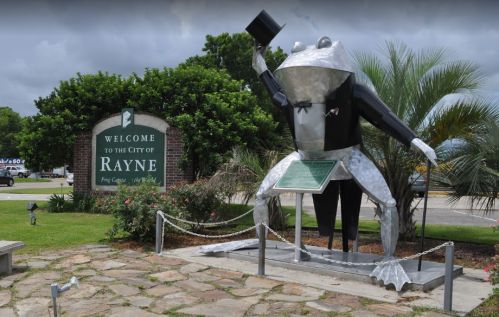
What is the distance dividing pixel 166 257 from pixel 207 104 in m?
6.66

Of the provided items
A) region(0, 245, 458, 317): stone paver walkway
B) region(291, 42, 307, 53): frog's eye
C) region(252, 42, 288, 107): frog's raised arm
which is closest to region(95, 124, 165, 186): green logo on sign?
region(0, 245, 458, 317): stone paver walkway

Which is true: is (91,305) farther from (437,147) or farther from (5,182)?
(5,182)

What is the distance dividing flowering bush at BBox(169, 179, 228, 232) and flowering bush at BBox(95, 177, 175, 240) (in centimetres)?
119

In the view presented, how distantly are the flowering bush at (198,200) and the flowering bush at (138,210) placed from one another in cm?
119

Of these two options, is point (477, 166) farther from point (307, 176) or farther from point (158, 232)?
point (158, 232)

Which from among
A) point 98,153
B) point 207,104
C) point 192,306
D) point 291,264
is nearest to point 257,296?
point 192,306

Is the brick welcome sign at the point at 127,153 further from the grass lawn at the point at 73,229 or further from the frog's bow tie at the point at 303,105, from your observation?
the frog's bow tie at the point at 303,105

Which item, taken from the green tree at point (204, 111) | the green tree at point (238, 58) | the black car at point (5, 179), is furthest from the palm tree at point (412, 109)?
the black car at point (5, 179)

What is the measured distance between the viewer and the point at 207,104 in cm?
1341

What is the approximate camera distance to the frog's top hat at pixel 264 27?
22.5 ft

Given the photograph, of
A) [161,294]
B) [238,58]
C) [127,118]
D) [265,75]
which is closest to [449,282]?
[161,294]

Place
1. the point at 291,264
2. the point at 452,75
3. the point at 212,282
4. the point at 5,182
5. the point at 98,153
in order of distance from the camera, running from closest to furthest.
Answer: the point at 212,282 < the point at 291,264 < the point at 452,75 < the point at 98,153 < the point at 5,182

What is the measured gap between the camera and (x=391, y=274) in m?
5.74

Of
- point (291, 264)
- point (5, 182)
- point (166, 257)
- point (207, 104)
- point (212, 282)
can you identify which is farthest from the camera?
point (5, 182)
